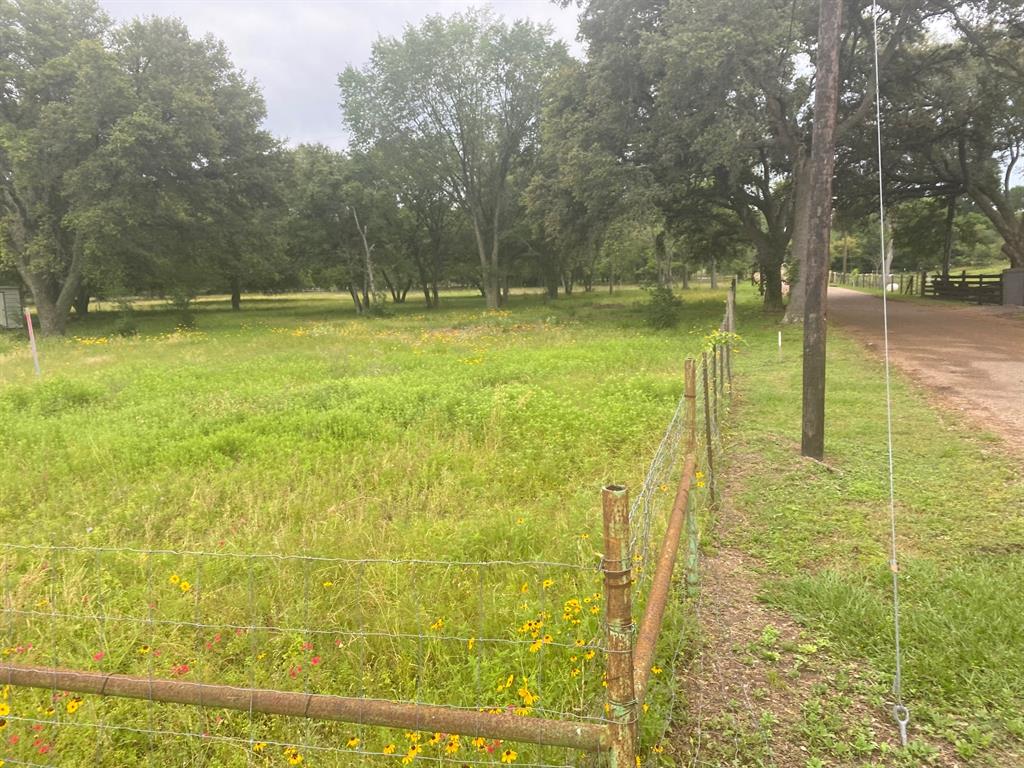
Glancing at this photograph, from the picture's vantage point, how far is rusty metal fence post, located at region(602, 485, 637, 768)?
1.75m

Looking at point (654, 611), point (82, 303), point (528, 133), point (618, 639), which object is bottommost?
point (654, 611)

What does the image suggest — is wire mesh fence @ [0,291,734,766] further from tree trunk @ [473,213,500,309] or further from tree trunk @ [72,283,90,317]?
tree trunk @ [72,283,90,317]

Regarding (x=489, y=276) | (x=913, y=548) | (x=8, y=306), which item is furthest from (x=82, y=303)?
(x=913, y=548)

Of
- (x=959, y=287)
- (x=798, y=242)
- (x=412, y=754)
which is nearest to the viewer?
(x=412, y=754)

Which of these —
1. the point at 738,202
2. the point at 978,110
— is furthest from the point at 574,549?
the point at 978,110

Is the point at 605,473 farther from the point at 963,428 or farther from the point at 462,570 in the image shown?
the point at 963,428

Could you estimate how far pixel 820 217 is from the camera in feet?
19.9

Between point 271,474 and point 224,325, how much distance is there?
24.0m

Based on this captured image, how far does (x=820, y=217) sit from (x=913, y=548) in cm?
347

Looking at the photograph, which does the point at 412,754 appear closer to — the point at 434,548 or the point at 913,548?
the point at 434,548

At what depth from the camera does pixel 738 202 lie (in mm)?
22281

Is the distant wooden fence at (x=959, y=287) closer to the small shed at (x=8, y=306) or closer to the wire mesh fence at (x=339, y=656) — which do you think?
the wire mesh fence at (x=339, y=656)

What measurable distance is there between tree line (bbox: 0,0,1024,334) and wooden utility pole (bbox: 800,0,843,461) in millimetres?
10376

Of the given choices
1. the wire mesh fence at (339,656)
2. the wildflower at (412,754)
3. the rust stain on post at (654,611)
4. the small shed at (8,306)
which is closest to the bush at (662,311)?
the wire mesh fence at (339,656)
